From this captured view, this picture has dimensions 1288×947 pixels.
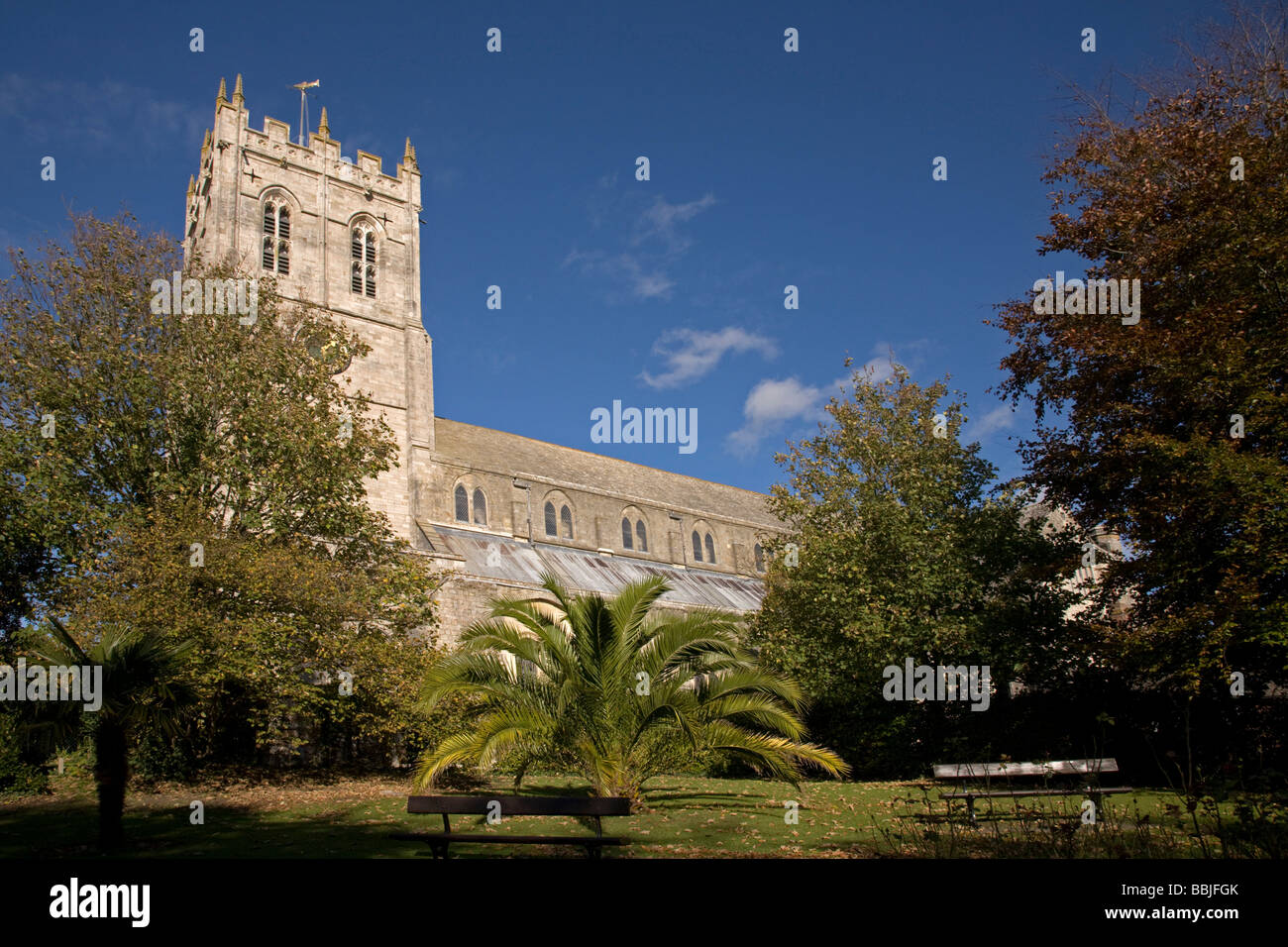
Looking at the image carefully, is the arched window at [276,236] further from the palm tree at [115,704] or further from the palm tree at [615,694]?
the palm tree at [115,704]

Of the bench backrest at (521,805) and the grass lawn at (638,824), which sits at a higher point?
the bench backrest at (521,805)

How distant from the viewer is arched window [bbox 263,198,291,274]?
33594 mm

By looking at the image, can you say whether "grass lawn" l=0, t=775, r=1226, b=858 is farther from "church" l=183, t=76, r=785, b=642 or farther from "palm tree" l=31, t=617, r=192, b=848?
"church" l=183, t=76, r=785, b=642

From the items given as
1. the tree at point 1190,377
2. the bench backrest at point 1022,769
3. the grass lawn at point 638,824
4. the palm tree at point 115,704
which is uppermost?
the tree at point 1190,377

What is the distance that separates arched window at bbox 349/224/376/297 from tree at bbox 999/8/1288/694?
86.4ft

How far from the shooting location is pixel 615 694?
1348 cm

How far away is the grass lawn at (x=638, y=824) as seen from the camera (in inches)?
348

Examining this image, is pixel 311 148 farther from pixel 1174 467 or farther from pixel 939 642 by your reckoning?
pixel 1174 467

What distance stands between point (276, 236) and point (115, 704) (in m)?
28.1

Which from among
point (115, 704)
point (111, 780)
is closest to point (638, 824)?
point (111, 780)

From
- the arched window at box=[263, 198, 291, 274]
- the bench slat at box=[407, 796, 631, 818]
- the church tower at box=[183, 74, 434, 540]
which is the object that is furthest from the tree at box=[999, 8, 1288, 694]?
the arched window at box=[263, 198, 291, 274]

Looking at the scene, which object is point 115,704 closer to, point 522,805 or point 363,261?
point 522,805

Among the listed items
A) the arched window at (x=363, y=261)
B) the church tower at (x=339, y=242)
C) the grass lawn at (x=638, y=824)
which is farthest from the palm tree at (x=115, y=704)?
the arched window at (x=363, y=261)

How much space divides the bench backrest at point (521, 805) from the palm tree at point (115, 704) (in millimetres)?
3406
